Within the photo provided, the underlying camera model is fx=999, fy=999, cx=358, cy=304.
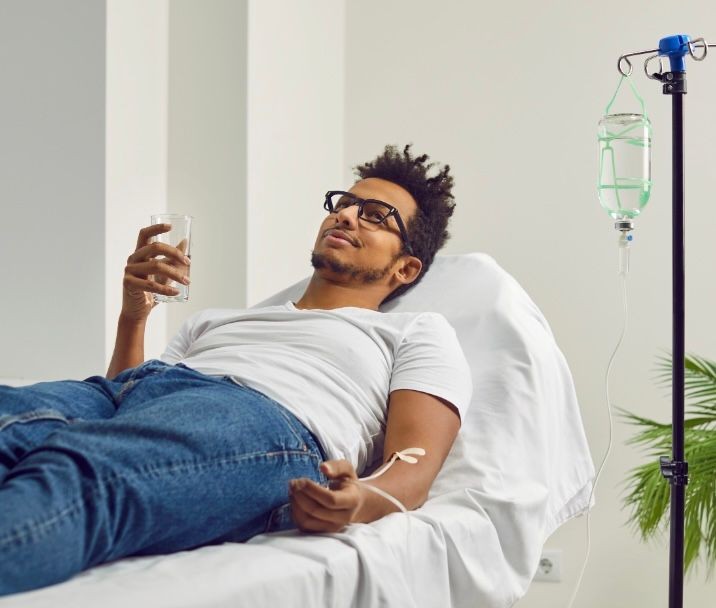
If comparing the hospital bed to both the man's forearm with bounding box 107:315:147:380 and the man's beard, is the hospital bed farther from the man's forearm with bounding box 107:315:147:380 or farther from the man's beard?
the man's forearm with bounding box 107:315:147:380

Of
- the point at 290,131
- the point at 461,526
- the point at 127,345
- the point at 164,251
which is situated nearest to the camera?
the point at 461,526

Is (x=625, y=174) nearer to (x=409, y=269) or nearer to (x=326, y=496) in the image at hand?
(x=409, y=269)

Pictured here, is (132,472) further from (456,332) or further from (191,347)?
(456,332)

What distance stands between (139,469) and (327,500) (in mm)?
246

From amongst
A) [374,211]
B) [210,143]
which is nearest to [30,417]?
[374,211]

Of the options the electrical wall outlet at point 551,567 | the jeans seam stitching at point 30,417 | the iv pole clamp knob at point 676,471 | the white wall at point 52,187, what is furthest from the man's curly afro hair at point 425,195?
the electrical wall outlet at point 551,567

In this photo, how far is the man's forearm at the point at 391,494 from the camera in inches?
55.3

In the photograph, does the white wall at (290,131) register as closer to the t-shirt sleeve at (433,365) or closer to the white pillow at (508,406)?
the white pillow at (508,406)

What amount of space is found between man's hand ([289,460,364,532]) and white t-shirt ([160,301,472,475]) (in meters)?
0.22

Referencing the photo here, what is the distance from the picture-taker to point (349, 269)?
2.04 meters

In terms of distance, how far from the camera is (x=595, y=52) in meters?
2.96

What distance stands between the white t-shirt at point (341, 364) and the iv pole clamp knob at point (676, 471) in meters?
0.44

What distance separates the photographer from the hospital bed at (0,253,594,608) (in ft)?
3.76

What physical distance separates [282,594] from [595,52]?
7.30 feet
